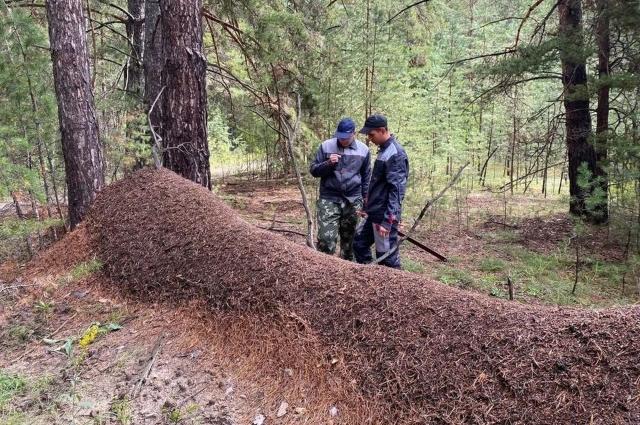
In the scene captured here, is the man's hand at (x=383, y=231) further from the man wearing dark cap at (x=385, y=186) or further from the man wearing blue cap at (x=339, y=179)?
the man wearing blue cap at (x=339, y=179)

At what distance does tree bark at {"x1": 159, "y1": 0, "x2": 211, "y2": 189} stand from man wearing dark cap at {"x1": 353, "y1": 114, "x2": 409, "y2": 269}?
231 centimetres

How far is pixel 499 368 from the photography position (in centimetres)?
205

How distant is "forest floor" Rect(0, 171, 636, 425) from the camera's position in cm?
257

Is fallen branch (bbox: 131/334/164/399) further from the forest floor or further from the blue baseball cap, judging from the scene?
the blue baseball cap

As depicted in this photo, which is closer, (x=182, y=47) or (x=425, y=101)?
(x=182, y=47)

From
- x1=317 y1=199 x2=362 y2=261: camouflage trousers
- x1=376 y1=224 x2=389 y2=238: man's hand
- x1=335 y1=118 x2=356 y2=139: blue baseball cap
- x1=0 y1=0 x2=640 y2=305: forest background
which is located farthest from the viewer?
x1=0 y1=0 x2=640 y2=305: forest background

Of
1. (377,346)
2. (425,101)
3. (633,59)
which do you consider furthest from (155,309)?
(425,101)

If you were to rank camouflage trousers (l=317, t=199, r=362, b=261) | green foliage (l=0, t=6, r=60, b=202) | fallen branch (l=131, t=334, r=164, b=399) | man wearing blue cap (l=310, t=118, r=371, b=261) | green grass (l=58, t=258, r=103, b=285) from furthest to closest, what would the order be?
green foliage (l=0, t=6, r=60, b=202), camouflage trousers (l=317, t=199, r=362, b=261), man wearing blue cap (l=310, t=118, r=371, b=261), green grass (l=58, t=258, r=103, b=285), fallen branch (l=131, t=334, r=164, b=399)

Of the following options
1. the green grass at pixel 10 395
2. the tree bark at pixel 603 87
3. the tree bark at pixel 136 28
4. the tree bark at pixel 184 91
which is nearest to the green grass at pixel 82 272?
the green grass at pixel 10 395

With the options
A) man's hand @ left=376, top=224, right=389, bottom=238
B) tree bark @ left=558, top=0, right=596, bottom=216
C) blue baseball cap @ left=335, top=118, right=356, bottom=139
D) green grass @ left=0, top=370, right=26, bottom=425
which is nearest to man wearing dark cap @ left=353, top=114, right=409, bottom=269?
man's hand @ left=376, top=224, right=389, bottom=238

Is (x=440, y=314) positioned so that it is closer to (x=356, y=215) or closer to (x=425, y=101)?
(x=356, y=215)

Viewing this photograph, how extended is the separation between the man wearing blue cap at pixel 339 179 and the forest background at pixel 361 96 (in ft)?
1.64

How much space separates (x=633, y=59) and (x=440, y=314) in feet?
20.6

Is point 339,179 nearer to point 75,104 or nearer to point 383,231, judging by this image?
point 383,231
